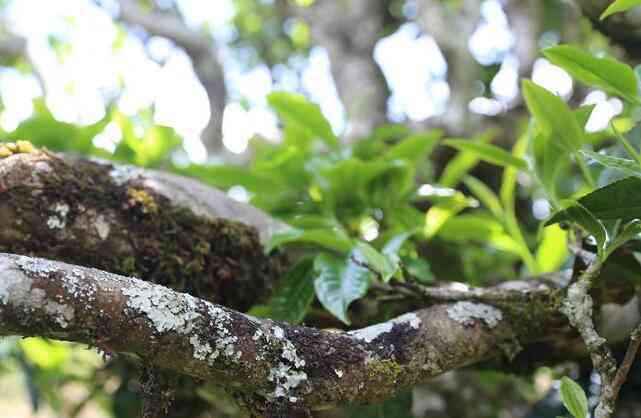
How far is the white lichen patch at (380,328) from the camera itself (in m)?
0.61

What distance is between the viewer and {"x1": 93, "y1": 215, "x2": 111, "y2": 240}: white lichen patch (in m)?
0.69

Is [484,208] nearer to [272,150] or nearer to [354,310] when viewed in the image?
[272,150]

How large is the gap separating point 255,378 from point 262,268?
0.33 metres

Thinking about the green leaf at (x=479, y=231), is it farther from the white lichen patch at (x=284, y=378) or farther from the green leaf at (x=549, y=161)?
the white lichen patch at (x=284, y=378)

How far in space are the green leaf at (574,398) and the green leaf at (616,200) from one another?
18 centimetres

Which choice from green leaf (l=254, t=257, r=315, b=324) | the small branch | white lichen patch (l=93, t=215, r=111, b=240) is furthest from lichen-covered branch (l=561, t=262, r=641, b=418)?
white lichen patch (l=93, t=215, r=111, b=240)

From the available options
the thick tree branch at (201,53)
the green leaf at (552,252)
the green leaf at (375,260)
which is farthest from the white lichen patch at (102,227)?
the thick tree branch at (201,53)

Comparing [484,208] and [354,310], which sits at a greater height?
[354,310]

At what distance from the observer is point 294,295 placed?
2.64 feet

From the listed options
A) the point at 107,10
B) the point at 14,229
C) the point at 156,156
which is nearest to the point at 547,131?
the point at 14,229

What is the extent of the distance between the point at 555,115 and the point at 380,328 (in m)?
0.35

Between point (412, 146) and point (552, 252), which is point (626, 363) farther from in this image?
point (412, 146)

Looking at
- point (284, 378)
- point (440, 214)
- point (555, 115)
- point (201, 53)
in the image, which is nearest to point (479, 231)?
point (440, 214)

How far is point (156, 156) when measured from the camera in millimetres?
1226
